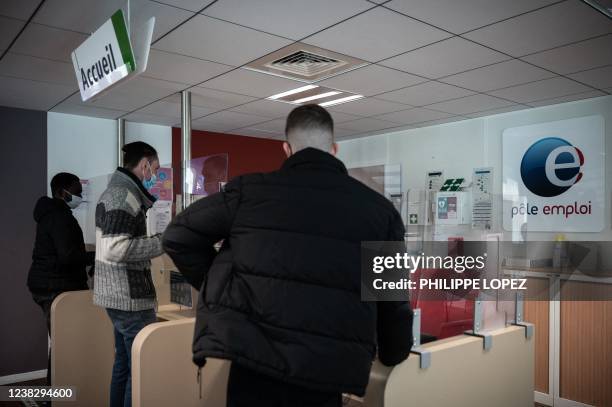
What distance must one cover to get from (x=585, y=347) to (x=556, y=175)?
177 centimetres

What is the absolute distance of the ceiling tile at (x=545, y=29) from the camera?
2.51 meters

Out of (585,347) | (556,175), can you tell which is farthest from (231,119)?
(585,347)

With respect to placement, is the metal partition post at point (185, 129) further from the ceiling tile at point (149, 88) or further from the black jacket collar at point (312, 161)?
the black jacket collar at point (312, 161)

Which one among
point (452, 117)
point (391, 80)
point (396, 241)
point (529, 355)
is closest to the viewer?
point (396, 241)

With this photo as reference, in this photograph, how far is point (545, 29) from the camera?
8.91ft

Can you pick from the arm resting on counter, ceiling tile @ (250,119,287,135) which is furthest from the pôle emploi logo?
the arm resting on counter

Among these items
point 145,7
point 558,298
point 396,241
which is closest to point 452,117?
point 558,298

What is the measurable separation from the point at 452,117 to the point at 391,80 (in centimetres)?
173

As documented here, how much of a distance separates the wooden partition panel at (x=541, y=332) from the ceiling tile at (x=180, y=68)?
2.92 m

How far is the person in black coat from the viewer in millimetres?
3043

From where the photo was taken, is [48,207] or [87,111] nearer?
[48,207]

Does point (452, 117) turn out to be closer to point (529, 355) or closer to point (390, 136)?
point (390, 136)

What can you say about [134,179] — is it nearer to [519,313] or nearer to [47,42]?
[47,42]

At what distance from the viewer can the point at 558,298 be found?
3770 mm
